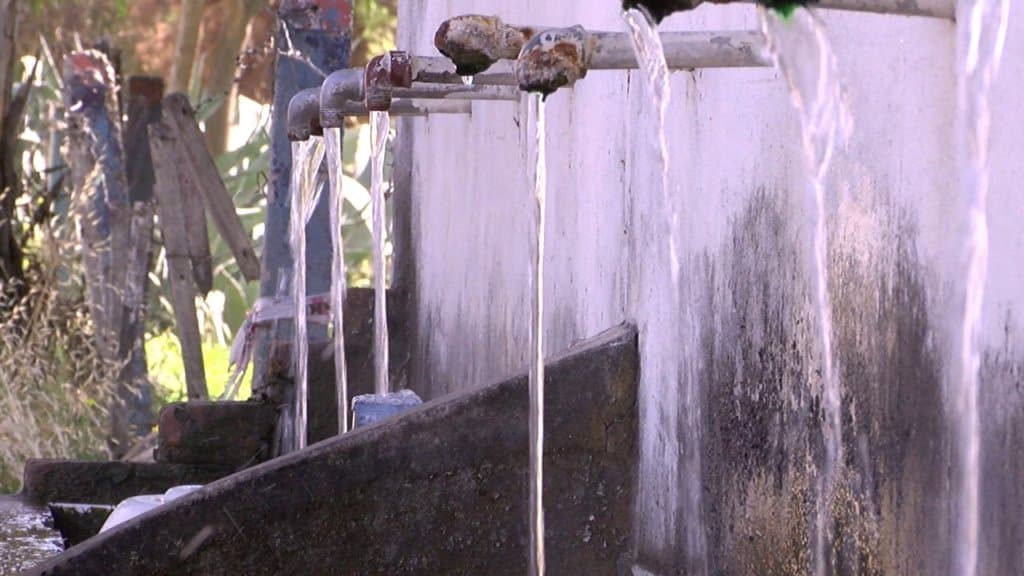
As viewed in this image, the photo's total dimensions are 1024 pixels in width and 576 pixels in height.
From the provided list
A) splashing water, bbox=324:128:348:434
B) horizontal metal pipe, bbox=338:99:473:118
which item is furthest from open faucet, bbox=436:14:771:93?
horizontal metal pipe, bbox=338:99:473:118

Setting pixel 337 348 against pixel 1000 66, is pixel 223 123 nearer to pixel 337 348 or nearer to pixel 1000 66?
pixel 337 348

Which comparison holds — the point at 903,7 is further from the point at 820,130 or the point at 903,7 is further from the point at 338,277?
the point at 338,277

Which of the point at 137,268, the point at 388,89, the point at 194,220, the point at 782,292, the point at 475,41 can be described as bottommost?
the point at 137,268

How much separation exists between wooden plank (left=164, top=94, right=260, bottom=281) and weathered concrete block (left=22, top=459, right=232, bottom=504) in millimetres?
2174

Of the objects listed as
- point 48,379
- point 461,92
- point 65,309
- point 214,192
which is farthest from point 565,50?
point 65,309

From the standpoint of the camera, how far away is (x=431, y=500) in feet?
10.8

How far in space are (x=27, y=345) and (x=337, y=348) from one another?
373 cm

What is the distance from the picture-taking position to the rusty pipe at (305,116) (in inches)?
191

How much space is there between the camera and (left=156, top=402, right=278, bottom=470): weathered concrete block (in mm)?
5598

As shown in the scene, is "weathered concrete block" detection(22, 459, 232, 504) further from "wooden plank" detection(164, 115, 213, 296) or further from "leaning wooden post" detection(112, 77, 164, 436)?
"leaning wooden post" detection(112, 77, 164, 436)

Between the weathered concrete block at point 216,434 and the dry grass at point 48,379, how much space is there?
2398 millimetres

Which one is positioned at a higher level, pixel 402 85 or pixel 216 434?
pixel 402 85

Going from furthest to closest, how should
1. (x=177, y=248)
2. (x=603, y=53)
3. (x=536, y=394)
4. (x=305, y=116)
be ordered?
(x=177, y=248) → (x=305, y=116) → (x=536, y=394) → (x=603, y=53)

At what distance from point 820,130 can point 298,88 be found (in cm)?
435
